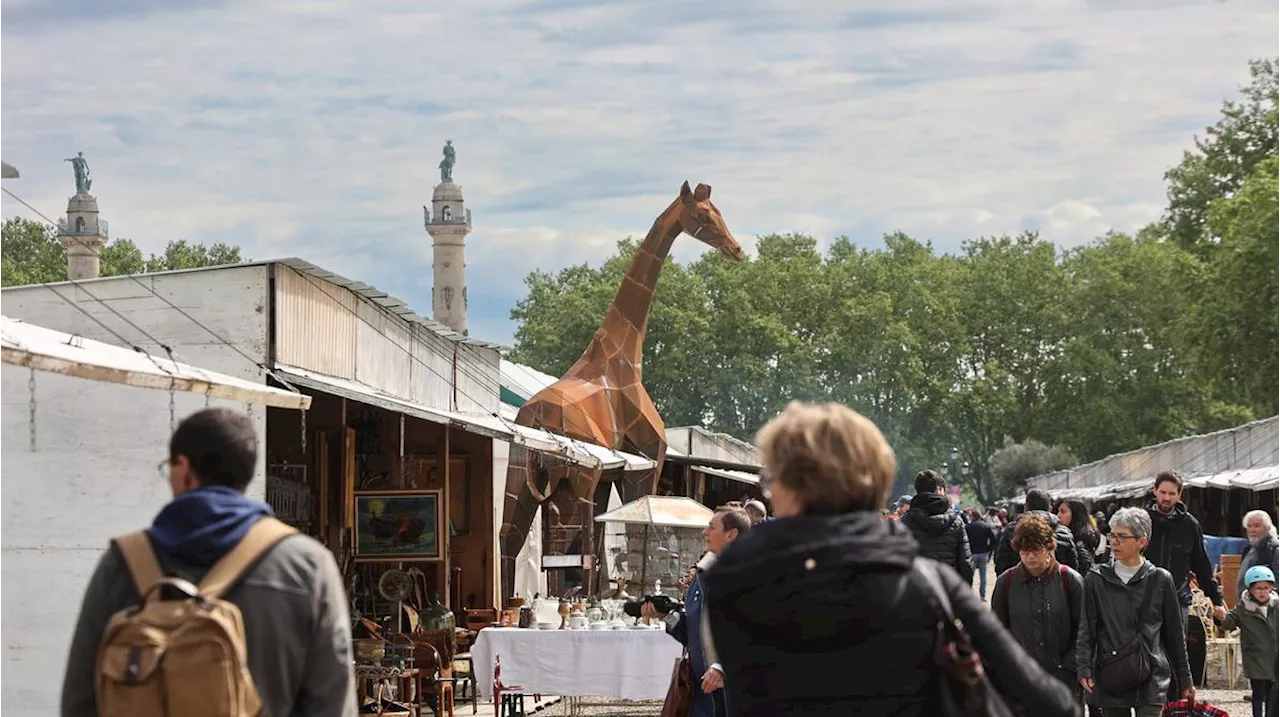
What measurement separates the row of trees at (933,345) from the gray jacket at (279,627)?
73.8 meters

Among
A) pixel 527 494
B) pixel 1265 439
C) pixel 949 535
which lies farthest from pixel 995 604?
pixel 1265 439

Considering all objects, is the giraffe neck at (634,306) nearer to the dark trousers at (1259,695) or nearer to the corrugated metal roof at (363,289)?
the corrugated metal roof at (363,289)

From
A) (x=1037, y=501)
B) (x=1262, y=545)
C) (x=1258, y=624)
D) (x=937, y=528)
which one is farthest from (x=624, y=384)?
(x=1258, y=624)

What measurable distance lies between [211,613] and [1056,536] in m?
7.11

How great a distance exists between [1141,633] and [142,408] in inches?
277

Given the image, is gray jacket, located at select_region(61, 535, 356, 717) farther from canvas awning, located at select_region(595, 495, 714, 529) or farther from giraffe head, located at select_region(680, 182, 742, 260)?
giraffe head, located at select_region(680, 182, 742, 260)

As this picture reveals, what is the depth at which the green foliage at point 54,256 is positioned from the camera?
8781 cm

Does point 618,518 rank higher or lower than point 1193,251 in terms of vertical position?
lower

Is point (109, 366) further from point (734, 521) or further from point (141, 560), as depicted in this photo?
point (141, 560)

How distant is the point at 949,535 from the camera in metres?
11.8

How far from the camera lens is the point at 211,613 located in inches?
155

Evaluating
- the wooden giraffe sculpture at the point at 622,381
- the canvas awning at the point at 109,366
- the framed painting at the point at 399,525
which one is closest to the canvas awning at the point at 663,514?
the framed painting at the point at 399,525

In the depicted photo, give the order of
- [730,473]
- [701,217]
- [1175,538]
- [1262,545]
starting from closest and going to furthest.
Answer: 1. [1175,538]
2. [1262,545]
3. [701,217]
4. [730,473]

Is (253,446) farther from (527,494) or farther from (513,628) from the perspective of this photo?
(527,494)
